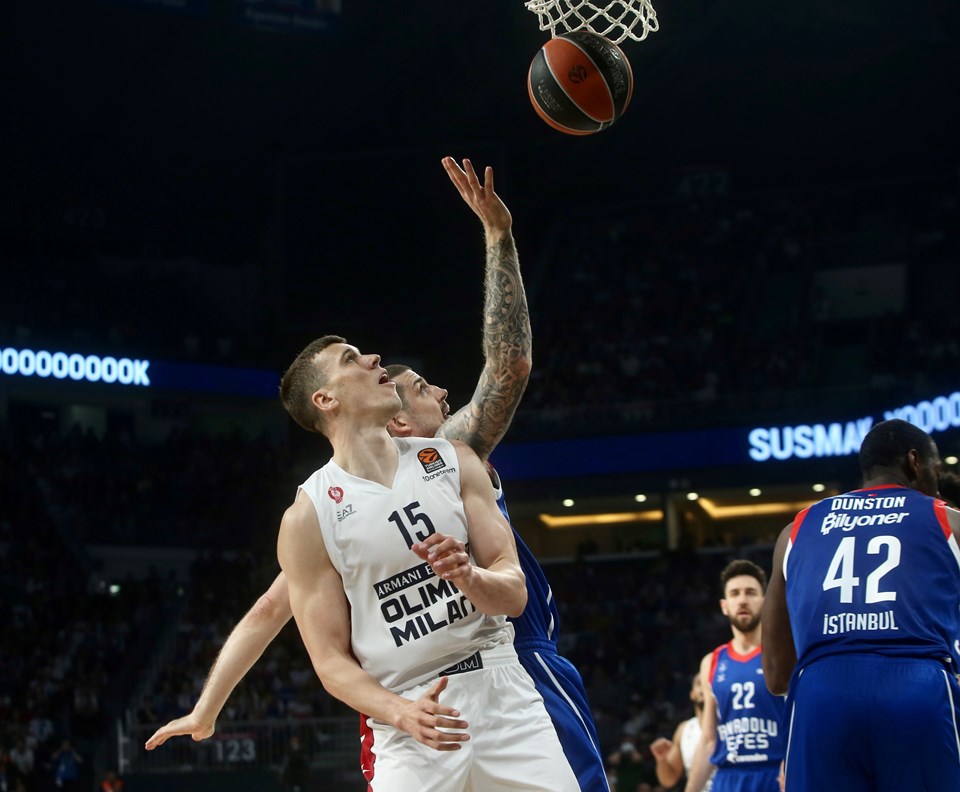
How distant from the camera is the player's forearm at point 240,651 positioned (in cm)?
458

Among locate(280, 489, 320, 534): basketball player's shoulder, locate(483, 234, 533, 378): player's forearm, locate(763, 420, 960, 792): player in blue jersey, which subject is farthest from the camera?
locate(483, 234, 533, 378): player's forearm

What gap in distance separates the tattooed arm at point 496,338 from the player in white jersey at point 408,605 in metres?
0.61

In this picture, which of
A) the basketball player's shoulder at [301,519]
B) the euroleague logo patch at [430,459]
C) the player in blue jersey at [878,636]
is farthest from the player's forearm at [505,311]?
the player in blue jersey at [878,636]

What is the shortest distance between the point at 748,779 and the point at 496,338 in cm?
386

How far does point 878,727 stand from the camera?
184 inches

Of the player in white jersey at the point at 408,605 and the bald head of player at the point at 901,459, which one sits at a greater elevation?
the bald head of player at the point at 901,459

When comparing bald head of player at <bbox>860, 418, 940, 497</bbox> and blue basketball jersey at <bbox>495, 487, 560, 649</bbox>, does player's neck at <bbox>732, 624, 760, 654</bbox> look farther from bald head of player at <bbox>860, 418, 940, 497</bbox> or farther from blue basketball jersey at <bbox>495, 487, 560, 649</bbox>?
blue basketball jersey at <bbox>495, 487, 560, 649</bbox>

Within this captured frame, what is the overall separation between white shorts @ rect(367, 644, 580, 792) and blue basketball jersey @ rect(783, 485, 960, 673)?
4.26 ft

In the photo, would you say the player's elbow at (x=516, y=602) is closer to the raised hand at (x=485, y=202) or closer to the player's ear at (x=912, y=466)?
the raised hand at (x=485, y=202)

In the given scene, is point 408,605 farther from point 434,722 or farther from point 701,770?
point 701,770

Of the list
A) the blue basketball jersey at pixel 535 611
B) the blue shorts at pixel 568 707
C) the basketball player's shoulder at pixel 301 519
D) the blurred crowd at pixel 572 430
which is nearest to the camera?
the basketball player's shoulder at pixel 301 519

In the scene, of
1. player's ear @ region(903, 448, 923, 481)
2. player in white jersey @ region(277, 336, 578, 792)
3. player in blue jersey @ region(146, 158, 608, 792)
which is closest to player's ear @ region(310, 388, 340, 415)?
player in white jersey @ region(277, 336, 578, 792)

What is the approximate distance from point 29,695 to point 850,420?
1462cm

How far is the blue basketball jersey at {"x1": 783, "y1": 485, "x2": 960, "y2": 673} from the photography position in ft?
15.6
